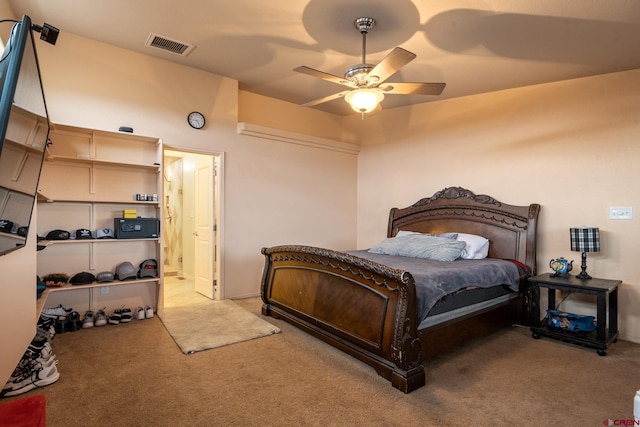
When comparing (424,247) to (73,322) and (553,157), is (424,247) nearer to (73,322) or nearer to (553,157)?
(553,157)

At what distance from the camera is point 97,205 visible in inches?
146

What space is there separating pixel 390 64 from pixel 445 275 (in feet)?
5.51

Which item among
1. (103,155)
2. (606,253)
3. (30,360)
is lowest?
(30,360)

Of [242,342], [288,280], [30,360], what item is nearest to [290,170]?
[288,280]

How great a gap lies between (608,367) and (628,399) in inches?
22.7

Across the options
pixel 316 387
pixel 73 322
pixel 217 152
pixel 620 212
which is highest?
pixel 217 152

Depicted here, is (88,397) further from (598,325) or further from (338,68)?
(598,325)

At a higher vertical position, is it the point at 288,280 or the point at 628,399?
the point at 288,280

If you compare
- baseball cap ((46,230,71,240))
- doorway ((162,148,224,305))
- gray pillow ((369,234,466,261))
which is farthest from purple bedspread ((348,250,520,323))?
baseball cap ((46,230,71,240))

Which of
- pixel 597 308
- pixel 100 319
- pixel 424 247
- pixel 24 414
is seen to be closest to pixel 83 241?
pixel 100 319

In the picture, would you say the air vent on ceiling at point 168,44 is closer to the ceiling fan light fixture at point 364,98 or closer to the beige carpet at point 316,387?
the ceiling fan light fixture at point 364,98

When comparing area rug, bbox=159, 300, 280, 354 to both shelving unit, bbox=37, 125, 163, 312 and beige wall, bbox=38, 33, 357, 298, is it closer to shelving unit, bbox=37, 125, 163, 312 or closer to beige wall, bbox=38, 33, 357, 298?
shelving unit, bbox=37, 125, 163, 312

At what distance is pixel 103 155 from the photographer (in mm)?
3740

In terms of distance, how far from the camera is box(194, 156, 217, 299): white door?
4629 millimetres
